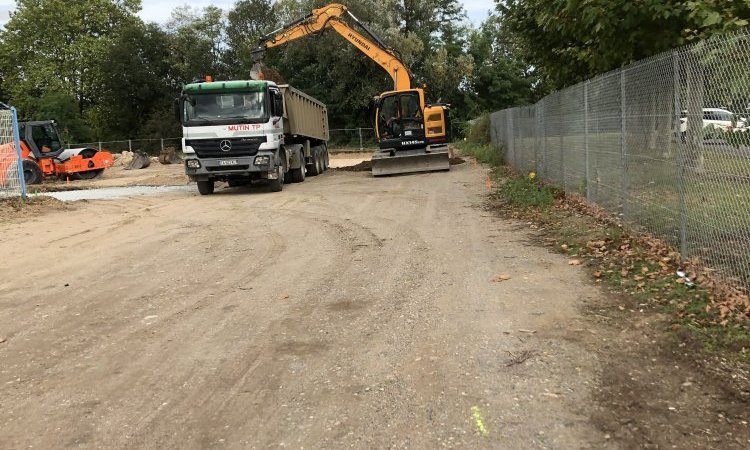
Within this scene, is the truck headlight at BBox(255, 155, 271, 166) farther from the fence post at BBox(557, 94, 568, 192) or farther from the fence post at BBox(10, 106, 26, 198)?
the fence post at BBox(557, 94, 568, 192)

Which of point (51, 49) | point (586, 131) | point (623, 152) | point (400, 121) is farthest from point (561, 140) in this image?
point (51, 49)

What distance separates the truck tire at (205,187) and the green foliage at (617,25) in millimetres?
9303

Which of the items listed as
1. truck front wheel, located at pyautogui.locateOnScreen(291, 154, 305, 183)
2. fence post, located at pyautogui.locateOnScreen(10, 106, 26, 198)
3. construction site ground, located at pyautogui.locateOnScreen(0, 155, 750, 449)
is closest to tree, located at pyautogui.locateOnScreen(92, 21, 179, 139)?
truck front wheel, located at pyautogui.locateOnScreen(291, 154, 305, 183)

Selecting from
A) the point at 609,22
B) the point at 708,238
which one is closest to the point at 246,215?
the point at 609,22

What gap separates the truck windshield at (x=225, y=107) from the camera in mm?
16562

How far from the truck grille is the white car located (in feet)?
40.8

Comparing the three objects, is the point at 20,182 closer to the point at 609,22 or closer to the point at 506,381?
the point at 609,22

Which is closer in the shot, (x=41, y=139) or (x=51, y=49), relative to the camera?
(x=41, y=139)

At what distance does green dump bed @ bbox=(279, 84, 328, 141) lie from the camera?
19.8 metres

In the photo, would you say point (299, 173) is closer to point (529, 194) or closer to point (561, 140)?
point (529, 194)

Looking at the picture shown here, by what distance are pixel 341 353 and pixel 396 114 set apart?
58.3ft

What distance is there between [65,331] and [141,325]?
2.13 ft

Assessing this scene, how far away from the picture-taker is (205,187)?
57.7ft

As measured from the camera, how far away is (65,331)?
5.68m
